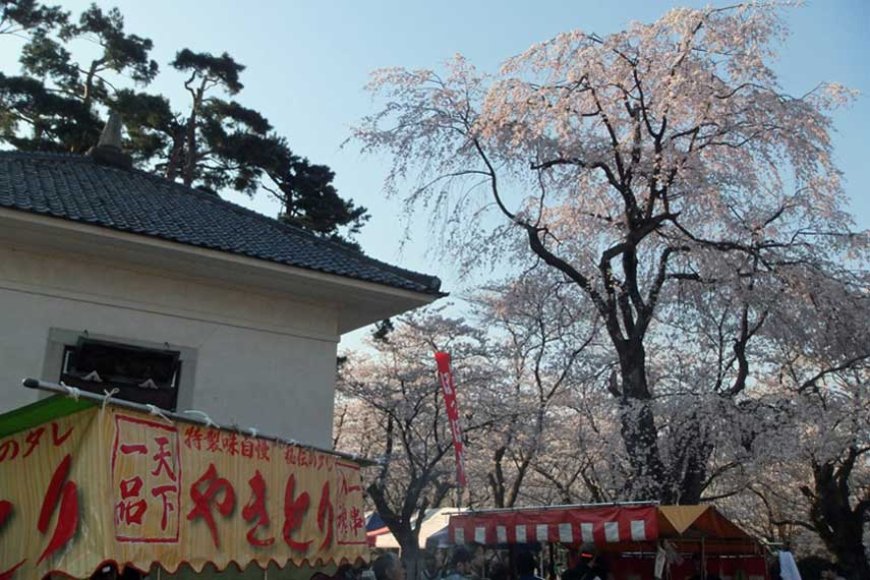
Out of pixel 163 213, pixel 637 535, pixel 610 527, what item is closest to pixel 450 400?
pixel 610 527

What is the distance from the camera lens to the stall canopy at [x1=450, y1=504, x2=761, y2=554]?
11391mm

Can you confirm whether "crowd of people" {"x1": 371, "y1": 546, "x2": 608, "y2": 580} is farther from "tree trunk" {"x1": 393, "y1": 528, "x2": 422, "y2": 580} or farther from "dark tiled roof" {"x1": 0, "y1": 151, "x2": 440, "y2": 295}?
"tree trunk" {"x1": 393, "y1": 528, "x2": 422, "y2": 580}

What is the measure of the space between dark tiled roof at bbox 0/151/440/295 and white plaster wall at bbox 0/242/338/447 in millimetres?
610

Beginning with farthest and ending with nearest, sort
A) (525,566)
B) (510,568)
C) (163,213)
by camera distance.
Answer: (510,568) < (163,213) < (525,566)

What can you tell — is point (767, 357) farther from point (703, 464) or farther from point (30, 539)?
point (30, 539)

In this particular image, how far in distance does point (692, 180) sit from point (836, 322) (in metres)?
4.88

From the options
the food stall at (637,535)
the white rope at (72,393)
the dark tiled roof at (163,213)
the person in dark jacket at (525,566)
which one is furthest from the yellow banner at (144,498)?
the food stall at (637,535)

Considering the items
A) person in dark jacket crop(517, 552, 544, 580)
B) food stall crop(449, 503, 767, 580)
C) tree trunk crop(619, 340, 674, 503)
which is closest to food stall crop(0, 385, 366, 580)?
person in dark jacket crop(517, 552, 544, 580)

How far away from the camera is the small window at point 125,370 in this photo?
8.55 meters

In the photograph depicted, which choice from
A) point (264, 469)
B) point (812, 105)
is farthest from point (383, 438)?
point (264, 469)

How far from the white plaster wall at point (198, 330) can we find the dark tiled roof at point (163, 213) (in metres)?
0.61

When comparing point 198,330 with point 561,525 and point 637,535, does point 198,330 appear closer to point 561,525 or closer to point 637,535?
point 561,525

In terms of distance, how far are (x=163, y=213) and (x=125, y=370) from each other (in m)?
2.11

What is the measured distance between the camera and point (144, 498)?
13.2ft
